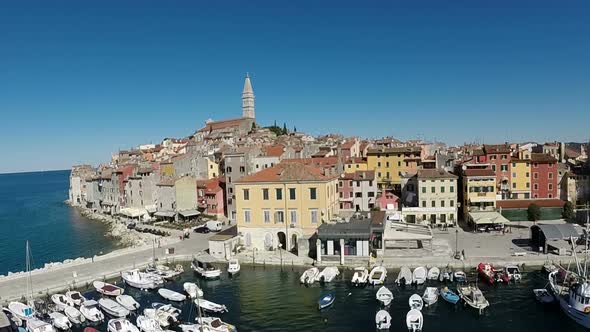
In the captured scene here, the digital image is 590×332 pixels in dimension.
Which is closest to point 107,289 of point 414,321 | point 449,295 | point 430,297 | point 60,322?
point 60,322

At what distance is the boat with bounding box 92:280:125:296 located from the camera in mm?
34594

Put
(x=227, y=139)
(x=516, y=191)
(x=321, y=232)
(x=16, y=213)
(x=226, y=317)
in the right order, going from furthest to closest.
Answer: (x=227, y=139)
(x=16, y=213)
(x=516, y=191)
(x=321, y=232)
(x=226, y=317)

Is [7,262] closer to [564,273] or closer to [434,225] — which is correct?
[434,225]

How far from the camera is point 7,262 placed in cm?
5334

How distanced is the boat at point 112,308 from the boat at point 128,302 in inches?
12.3

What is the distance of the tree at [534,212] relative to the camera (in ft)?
174

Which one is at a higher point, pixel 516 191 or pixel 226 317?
pixel 516 191

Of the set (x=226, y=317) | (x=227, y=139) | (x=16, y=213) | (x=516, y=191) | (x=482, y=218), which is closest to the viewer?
(x=226, y=317)

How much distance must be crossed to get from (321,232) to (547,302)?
19092 mm

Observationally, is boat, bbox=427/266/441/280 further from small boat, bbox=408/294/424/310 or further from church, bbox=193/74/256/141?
church, bbox=193/74/256/141

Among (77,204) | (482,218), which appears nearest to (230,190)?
(482,218)

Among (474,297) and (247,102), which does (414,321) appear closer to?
(474,297)

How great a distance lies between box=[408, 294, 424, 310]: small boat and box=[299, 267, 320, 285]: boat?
886 centimetres

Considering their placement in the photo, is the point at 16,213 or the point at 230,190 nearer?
the point at 230,190
